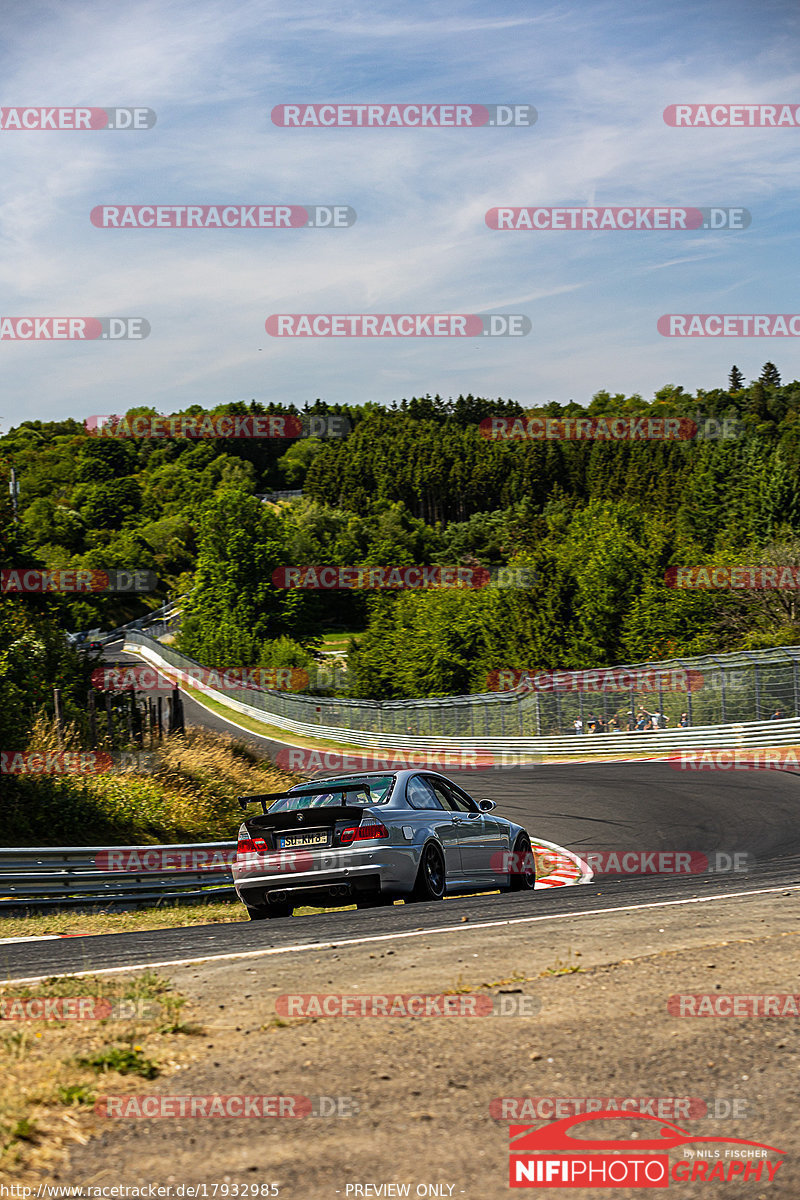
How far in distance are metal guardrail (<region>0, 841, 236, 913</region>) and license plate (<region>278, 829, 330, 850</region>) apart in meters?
3.37

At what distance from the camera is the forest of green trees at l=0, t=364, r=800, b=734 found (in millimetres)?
70625

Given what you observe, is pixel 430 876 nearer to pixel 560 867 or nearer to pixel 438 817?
pixel 438 817

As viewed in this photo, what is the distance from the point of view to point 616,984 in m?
5.93

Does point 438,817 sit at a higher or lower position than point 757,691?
higher

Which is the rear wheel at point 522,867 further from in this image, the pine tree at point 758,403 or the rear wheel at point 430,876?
the pine tree at point 758,403

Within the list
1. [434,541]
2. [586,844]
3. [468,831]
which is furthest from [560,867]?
[434,541]

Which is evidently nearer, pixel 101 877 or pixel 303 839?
pixel 303 839

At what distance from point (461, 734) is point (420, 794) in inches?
1391

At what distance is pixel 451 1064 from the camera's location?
15.4 ft

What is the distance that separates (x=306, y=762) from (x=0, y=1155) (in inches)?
1556

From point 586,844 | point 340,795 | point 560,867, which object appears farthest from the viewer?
point 586,844

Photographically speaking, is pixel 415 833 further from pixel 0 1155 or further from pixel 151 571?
pixel 151 571

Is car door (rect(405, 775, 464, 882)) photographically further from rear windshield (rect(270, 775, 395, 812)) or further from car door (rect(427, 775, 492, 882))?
rear windshield (rect(270, 775, 395, 812))

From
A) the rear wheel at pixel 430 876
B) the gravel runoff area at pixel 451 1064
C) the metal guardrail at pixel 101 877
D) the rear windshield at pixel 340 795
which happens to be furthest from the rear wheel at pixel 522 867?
the gravel runoff area at pixel 451 1064
